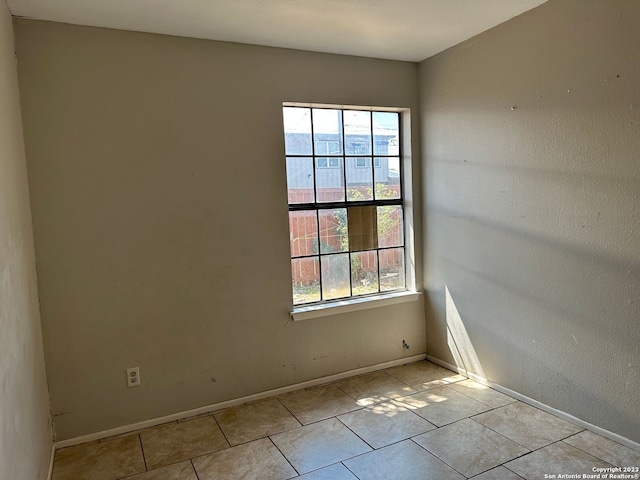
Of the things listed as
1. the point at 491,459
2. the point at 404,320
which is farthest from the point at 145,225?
the point at 491,459

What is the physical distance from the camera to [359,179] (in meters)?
3.46

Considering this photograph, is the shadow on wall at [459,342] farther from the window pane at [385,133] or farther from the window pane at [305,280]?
the window pane at [385,133]

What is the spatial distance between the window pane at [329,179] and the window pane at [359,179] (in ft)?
0.23

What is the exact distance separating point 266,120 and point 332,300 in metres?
1.40

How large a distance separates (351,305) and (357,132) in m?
1.32

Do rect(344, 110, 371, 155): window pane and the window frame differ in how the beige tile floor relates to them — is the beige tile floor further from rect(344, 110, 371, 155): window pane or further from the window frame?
rect(344, 110, 371, 155): window pane

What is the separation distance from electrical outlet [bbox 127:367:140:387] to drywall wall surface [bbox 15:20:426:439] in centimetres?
4

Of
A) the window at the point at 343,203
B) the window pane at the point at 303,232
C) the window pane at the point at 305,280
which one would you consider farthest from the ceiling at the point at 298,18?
the window pane at the point at 305,280

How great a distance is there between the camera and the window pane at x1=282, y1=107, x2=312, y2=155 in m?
3.17

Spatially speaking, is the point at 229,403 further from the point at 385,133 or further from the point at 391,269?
the point at 385,133

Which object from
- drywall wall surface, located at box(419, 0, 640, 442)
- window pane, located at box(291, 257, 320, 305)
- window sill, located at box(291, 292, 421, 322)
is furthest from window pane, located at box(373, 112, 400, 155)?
window sill, located at box(291, 292, 421, 322)

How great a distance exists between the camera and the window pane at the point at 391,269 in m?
3.61

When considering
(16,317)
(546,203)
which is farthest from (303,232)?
(16,317)

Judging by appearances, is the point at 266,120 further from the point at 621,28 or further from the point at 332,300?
the point at 621,28
